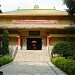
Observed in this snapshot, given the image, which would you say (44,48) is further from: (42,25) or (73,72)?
(73,72)

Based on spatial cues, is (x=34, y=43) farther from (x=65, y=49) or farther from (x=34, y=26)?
(x=65, y=49)

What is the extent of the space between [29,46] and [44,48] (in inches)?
148

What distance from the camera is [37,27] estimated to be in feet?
116

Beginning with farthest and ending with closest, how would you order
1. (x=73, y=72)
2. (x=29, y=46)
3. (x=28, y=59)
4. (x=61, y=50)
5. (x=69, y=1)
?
1. (x=29, y=46)
2. (x=28, y=59)
3. (x=61, y=50)
4. (x=69, y=1)
5. (x=73, y=72)

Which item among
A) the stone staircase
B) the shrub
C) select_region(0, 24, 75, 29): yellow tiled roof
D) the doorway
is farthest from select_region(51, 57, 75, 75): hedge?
the doorway

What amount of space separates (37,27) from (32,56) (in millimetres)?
4835

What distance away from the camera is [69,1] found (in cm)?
2339

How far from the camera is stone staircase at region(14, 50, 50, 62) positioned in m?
30.7

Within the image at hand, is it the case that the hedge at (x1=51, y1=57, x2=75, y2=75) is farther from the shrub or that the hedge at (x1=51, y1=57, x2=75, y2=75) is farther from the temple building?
the temple building

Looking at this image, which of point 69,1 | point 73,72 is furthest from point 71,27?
point 73,72

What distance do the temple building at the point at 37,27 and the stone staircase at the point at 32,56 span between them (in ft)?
8.13

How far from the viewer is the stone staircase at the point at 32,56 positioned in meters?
30.7

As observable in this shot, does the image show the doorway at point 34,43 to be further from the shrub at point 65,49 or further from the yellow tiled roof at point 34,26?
the shrub at point 65,49

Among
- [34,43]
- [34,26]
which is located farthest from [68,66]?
[34,43]
